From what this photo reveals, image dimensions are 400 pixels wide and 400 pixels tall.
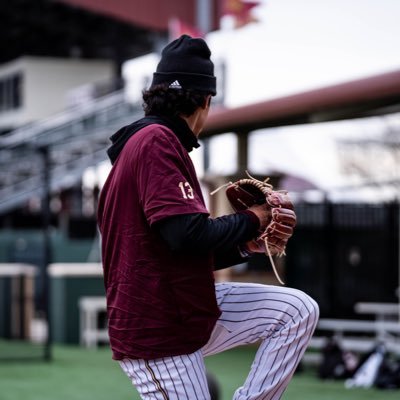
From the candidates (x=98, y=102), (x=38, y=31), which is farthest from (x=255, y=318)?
(x=38, y=31)

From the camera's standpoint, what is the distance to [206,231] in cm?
363

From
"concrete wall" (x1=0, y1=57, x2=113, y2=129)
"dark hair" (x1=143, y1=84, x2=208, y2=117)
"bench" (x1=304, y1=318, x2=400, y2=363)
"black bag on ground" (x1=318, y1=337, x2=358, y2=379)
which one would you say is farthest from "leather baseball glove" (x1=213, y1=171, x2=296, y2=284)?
"concrete wall" (x1=0, y1=57, x2=113, y2=129)

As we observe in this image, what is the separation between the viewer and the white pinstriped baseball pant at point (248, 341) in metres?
3.74

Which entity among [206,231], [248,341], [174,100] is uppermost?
[174,100]

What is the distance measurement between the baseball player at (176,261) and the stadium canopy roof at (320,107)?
418cm

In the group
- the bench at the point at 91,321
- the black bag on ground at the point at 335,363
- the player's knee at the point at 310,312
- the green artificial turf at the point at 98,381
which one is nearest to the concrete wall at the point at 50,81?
the bench at the point at 91,321

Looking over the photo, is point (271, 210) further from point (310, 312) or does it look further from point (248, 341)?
point (248, 341)

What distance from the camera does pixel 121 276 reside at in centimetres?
378

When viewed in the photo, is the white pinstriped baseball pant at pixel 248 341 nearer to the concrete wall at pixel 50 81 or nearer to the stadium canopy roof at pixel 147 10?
the stadium canopy roof at pixel 147 10

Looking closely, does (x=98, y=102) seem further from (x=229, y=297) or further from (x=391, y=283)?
(x=229, y=297)

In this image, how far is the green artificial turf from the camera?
31.6ft

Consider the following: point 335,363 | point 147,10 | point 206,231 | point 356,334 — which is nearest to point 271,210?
point 206,231

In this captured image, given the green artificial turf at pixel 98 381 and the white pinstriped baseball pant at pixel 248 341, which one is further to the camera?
the green artificial turf at pixel 98 381

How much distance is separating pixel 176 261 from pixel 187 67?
2.27ft
